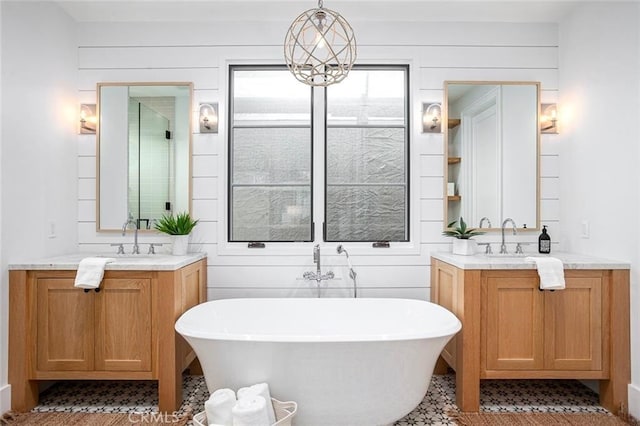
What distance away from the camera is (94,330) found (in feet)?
7.23

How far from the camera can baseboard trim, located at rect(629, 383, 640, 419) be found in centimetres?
211

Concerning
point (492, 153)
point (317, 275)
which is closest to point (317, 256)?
point (317, 275)

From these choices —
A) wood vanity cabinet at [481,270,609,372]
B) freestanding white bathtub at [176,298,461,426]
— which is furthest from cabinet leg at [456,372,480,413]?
freestanding white bathtub at [176,298,461,426]

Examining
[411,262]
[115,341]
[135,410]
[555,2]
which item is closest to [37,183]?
[115,341]

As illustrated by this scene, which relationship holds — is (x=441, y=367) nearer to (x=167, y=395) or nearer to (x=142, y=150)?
(x=167, y=395)

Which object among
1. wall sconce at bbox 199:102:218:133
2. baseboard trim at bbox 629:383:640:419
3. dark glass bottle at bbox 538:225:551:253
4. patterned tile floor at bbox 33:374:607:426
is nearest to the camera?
baseboard trim at bbox 629:383:640:419

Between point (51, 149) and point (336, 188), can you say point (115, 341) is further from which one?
point (336, 188)

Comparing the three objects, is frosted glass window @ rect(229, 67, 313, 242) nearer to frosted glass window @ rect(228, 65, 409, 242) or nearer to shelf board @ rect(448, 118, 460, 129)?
frosted glass window @ rect(228, 65, 409, 242)

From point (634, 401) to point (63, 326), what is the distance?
135 inches

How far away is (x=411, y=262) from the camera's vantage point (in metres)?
2.78

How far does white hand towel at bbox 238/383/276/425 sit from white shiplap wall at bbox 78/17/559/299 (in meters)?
1.02

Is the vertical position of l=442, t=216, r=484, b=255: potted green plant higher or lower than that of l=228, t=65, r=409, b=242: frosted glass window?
lower

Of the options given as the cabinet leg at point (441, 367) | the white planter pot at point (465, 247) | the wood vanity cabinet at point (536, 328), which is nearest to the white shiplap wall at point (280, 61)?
the white planter pot at point (465, 247)

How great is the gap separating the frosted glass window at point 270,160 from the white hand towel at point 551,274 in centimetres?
156
